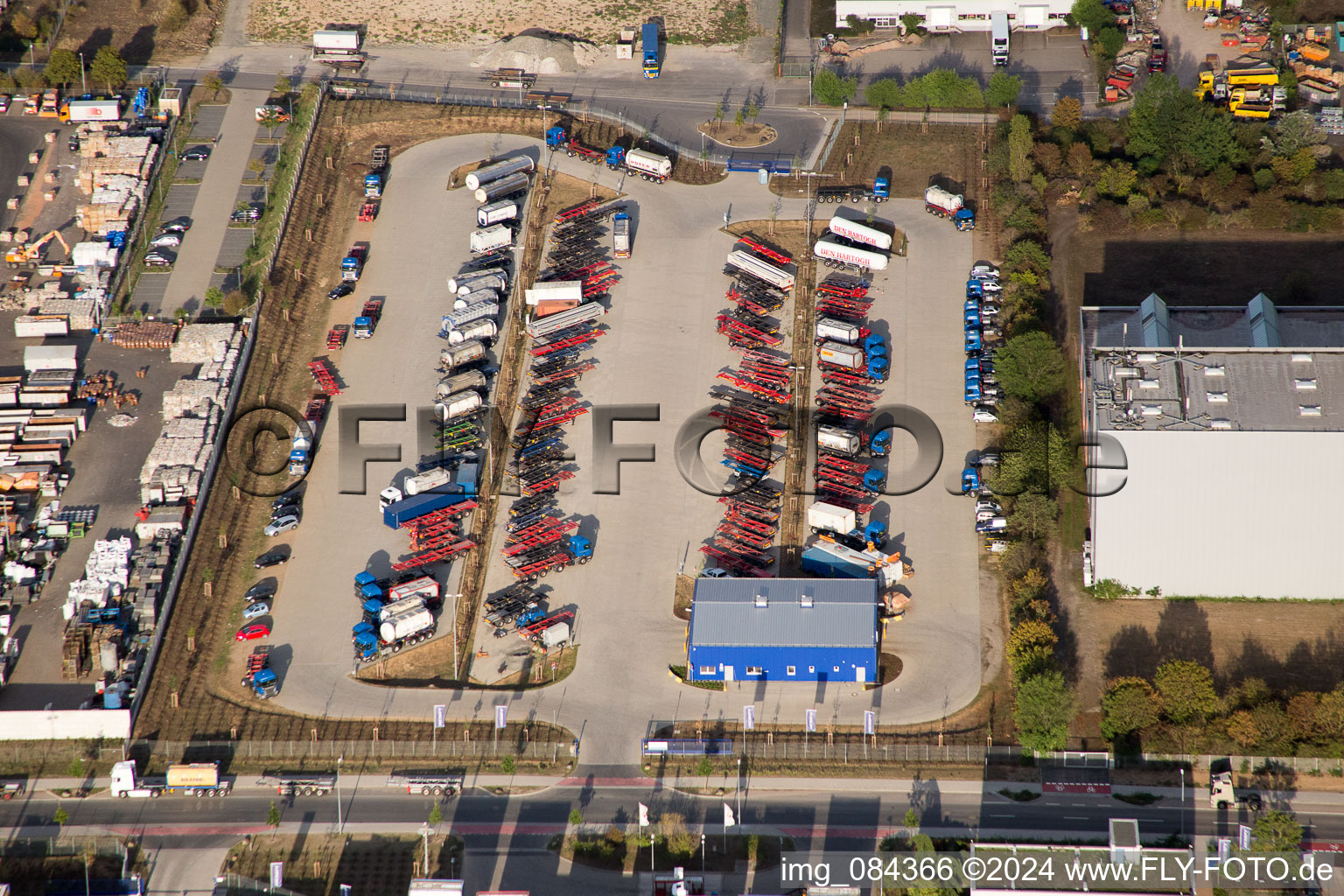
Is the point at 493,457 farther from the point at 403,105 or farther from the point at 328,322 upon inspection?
the point at 403,105

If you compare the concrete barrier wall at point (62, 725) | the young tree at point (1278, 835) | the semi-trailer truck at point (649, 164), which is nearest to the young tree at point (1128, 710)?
the young tree at point (1278, 835)

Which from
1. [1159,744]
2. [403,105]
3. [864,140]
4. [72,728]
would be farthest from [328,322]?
[1159,744]

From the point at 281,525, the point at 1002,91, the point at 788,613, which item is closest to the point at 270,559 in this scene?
the point at 281,525

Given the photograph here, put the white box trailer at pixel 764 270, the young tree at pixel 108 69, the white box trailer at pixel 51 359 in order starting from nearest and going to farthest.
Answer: the white box trailer at pixel 51 359 → the white box trailer at pixel 764 270 → the young tree at pixel 108 69

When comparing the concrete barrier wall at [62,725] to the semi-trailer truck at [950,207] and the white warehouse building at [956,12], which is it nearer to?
the semi-trailer truck at [950,207]

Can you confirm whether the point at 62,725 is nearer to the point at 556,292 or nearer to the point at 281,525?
the point at 281,525
